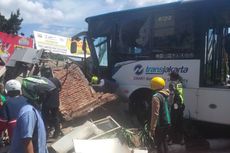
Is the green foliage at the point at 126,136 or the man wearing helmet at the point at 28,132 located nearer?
the man wearing helmet at the point at 28,132

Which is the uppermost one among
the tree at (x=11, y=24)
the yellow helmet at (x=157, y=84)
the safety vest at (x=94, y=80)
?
the tree at (x=11, y=24)

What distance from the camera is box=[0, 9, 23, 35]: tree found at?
108 feet

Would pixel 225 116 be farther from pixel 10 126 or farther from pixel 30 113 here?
pixel 30 113

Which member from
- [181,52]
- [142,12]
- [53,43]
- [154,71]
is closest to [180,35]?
[181,52]

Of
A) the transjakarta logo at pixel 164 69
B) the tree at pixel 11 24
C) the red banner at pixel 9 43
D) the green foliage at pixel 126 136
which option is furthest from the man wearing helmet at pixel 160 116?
Answer: the tree at pixel 11 24

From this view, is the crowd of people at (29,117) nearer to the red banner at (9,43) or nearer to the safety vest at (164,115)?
the safety vest at (164,115)

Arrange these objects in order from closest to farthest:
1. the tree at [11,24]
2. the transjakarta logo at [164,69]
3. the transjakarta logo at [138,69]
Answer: the transjakarta logo at [164,69], the transjakarta logo at [138,69], the tree at [11,24]

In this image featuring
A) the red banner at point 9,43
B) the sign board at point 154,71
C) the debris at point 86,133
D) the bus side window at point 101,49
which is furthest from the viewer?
the red banner at point 9,43

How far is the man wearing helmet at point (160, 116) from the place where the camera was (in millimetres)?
7138

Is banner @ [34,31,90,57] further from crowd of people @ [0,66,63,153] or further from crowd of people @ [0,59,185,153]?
crowd of people @ [0,66,63,153]

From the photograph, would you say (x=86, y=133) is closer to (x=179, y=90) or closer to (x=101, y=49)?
(x=179, y=90)

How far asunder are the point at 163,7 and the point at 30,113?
695 cm

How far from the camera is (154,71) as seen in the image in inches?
416

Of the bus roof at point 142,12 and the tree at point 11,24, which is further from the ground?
the tree at point 11,24
